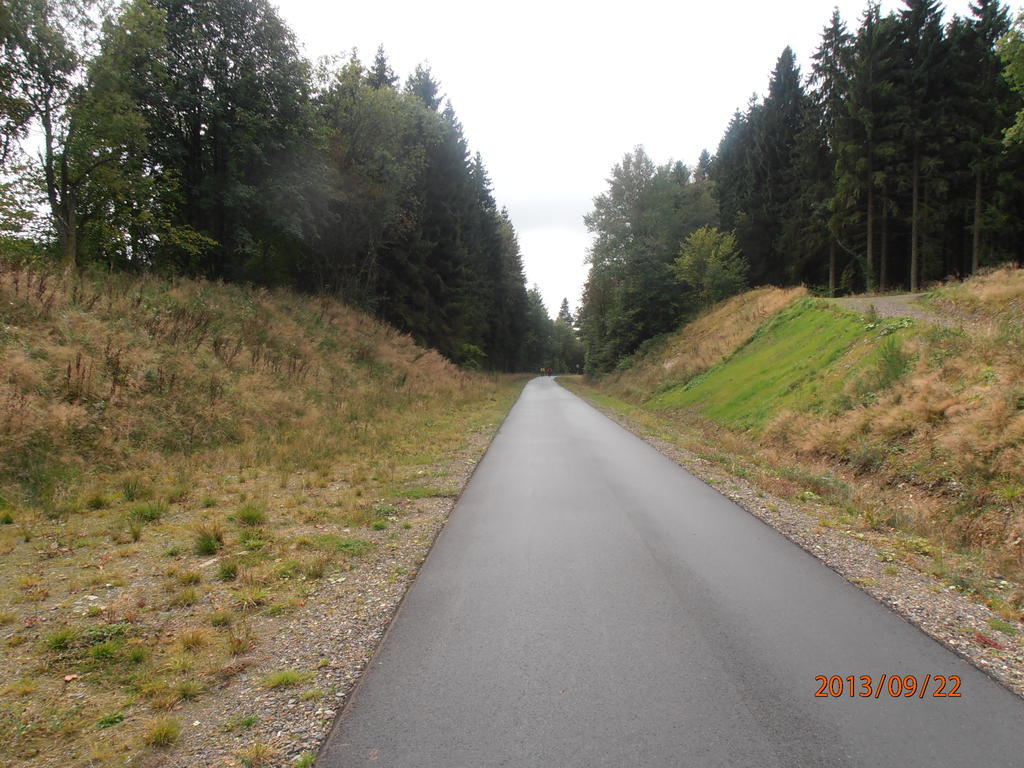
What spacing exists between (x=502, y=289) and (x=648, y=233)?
1822cm

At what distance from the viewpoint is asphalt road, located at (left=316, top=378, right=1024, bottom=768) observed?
100 inches

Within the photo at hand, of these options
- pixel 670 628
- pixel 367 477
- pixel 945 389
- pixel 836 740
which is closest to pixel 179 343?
pixel 367 477

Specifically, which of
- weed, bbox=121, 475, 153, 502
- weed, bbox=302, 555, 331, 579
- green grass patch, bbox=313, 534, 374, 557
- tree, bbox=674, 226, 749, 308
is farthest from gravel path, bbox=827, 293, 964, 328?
weed, bbox=121, 475, 153, 502

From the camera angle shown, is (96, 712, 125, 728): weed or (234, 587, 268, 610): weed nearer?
(96, 712, 125, 728): weed

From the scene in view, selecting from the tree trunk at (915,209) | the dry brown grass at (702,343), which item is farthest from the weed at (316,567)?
the tree trunk at (915,209)

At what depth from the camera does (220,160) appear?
2031 cm

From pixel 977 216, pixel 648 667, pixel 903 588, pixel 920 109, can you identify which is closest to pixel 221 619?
pixel 648 667

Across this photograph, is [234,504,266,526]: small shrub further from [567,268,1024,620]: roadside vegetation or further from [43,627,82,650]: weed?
[567,268,1024,620]: roadside vegetation

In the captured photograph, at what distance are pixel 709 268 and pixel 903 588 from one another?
3159cm

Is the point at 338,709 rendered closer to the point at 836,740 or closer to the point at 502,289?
the point at 836,740

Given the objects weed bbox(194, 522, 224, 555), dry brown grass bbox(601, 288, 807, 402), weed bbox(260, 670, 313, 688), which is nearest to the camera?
weed bbox(260, 670, 313, 688)

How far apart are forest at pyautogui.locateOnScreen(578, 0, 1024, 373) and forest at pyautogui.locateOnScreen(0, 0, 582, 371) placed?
14.4m

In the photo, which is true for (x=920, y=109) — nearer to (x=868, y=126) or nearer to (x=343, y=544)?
(x=868, y=126)

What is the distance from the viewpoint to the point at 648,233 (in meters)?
39.2
